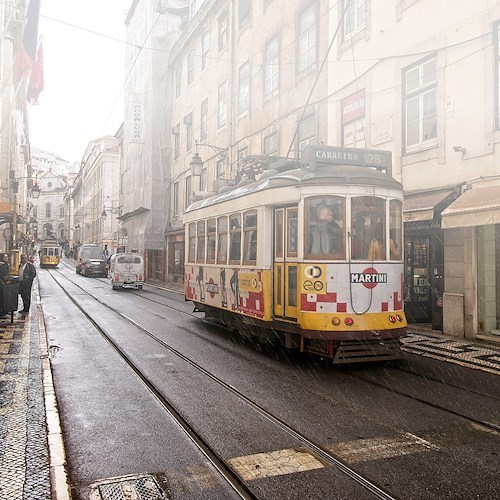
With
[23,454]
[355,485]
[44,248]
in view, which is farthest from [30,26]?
[44,248]

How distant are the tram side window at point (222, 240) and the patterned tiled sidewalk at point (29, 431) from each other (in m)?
3.93

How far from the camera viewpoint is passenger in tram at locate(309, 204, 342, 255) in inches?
305

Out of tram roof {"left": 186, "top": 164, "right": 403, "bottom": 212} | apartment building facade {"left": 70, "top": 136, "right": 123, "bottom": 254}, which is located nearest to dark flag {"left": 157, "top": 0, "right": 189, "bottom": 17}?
apartment building facade {"left": 70, "top": 136, "right": 123, "bottom": 254}

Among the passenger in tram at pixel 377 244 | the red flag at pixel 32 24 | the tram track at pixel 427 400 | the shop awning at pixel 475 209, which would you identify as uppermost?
the red flag at pixel 32 24

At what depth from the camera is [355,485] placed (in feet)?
12.4

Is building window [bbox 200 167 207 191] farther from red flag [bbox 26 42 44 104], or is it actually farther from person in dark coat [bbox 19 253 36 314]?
person in dark coat [bbox 19 253 36 314]

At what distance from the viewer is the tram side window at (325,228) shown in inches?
304

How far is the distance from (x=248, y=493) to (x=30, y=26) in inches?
1000

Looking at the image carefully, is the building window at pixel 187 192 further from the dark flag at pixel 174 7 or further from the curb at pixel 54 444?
the curb at pixel 54 444

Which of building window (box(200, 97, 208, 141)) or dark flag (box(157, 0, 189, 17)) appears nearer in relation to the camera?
building window (box(200, 97, 208, 141))

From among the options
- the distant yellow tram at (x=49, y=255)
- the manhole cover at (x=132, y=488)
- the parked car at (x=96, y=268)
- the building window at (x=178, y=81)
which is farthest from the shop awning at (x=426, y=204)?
the distant yellow tram at (x=49, y=255)

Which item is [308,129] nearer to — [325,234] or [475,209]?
[475,209]

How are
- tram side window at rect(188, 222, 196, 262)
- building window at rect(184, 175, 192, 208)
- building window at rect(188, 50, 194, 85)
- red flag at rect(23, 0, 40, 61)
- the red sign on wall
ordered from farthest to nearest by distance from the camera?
1. building window at rect(188, 50, 194, 85)
2. building window at rect(184, 175, 192, 208)
3. red flag at rect(23, 0, 40, 61)
4. the red sign on wall
5. tram side window at rect(188, 222, 196, 262)

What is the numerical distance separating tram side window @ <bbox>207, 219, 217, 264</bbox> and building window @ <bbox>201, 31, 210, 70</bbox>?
766 inches
